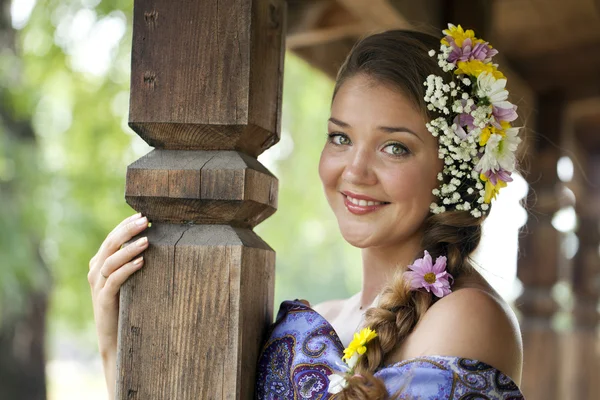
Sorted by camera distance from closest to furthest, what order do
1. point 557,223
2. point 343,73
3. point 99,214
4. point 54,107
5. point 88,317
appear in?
point 343,73 < point 557,223 < point 99,214 < point 54,107 < point 88,317

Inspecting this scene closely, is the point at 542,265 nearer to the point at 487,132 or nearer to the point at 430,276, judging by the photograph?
the point at 487,132

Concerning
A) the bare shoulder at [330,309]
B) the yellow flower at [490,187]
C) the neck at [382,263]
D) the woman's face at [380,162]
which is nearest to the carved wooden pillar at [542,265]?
the bare shoulder at [330,309]

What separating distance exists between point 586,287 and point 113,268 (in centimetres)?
811

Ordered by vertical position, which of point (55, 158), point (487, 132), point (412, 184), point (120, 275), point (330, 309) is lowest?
point (330, 309)

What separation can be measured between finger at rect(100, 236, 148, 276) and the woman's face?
21.2 inches

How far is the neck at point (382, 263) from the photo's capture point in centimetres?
199

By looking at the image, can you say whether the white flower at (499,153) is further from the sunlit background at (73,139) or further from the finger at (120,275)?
the sunlit background at (73,139)

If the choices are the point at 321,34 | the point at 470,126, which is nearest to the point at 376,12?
the point at 321,34

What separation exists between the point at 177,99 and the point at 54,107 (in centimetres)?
723

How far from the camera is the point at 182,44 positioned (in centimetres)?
158

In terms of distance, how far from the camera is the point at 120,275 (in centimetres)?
161

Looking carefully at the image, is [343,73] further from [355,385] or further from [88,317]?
[88,317]

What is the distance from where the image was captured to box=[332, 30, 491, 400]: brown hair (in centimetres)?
170

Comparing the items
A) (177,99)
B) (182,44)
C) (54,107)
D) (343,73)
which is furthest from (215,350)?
(54,107)
